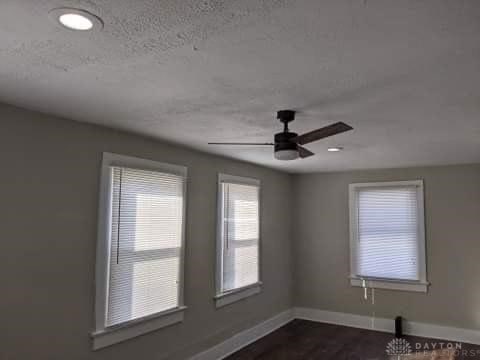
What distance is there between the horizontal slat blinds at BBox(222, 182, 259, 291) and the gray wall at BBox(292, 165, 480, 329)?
132 cm

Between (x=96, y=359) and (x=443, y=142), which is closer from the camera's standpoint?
(x=96, y=359)

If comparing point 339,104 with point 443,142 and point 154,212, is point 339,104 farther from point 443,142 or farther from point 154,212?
point 154,212

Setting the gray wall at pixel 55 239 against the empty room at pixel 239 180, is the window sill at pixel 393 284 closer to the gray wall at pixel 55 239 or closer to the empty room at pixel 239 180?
the empty room at pixel 239 180

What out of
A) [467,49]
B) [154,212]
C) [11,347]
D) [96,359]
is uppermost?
[467,49]

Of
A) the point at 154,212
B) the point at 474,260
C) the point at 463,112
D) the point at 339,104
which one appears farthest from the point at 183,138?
the point at 474,260

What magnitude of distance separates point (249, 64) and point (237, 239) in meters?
3.45

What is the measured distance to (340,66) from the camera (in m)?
2.03

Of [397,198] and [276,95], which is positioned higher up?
[276,95]

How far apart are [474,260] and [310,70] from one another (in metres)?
4.57

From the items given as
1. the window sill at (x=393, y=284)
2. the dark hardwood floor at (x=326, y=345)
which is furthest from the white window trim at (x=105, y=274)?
the window sill at (x=393, y=284)

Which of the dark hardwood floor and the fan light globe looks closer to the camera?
the fan light globe

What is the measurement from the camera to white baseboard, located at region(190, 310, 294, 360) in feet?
15.1

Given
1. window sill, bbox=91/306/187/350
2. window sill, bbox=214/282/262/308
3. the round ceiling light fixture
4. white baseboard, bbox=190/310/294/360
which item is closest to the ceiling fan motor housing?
the round ceiling light fixture

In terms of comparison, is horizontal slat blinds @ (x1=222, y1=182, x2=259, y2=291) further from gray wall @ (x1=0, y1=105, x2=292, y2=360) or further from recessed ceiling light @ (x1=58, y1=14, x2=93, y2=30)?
recessed ceiling light @ (x1=58, y1=14, x2=93, y2=30)
